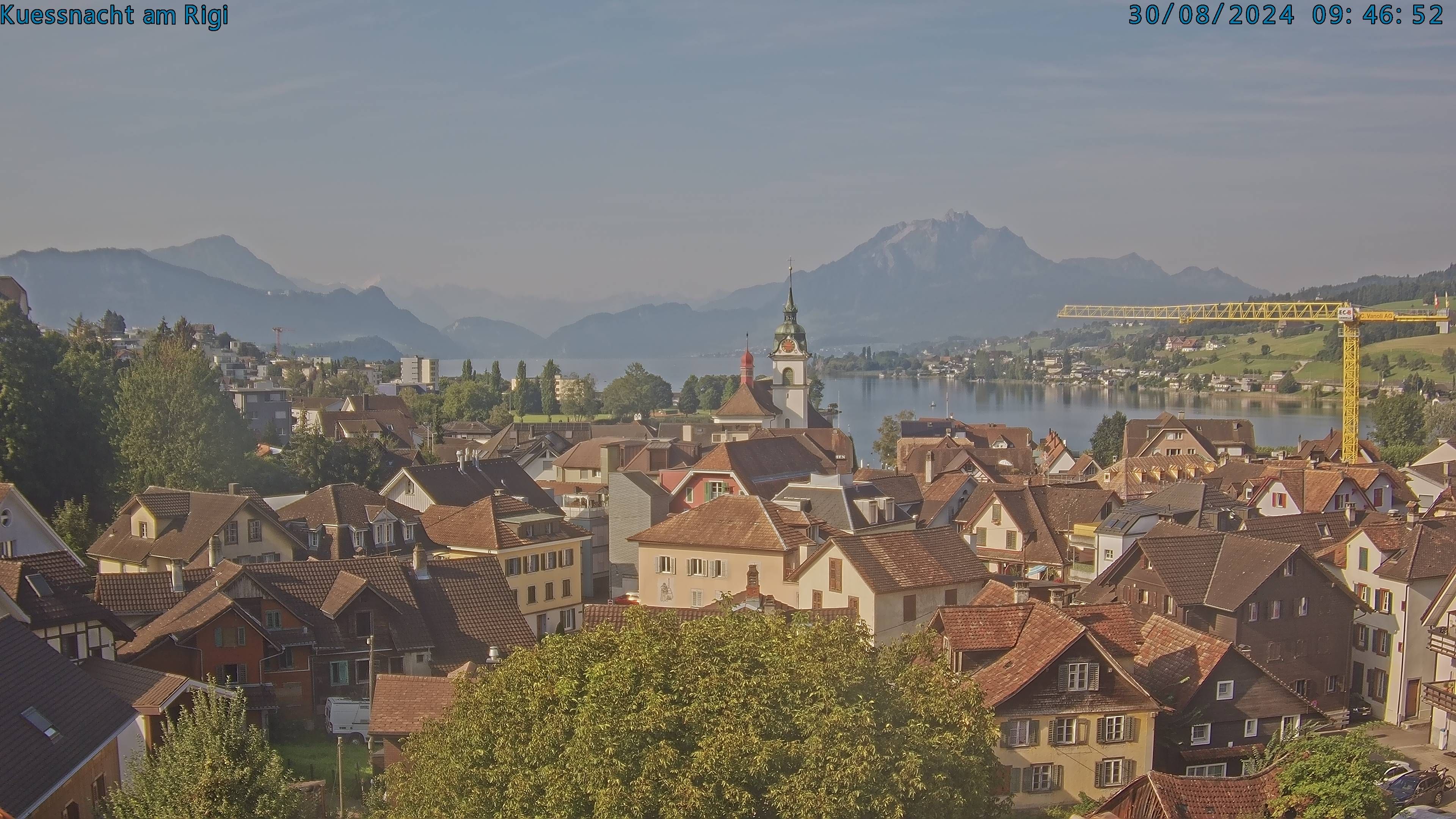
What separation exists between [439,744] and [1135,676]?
13609 mm

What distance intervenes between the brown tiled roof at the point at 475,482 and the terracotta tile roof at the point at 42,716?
81.4 feet

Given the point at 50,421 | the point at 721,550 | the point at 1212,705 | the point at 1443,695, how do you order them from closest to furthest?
the point at 1212,705, the point at 1443,695, the point at 721,550, the point at 50,421

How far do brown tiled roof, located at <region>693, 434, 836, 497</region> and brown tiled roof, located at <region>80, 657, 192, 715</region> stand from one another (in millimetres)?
25991

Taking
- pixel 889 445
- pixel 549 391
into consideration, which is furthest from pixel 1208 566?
pixel 549 391

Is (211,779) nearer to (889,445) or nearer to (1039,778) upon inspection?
(1039,778)

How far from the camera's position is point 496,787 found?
15805mm

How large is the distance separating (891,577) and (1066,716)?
25.9 feet

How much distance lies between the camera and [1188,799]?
67.6ft

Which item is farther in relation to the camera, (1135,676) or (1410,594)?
(1410,594)

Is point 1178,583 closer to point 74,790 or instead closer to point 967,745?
point 967,745

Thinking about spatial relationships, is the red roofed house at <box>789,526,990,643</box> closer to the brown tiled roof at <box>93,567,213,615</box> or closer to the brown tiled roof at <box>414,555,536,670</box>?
the brown tiled roof at <box>414,555,536,670</box>

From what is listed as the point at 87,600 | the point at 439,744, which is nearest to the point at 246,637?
the point at 87,600

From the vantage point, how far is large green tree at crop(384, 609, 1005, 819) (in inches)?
579

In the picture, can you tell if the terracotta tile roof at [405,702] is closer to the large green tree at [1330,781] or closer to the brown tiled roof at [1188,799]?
the brown tiled roof at [1188,799]
